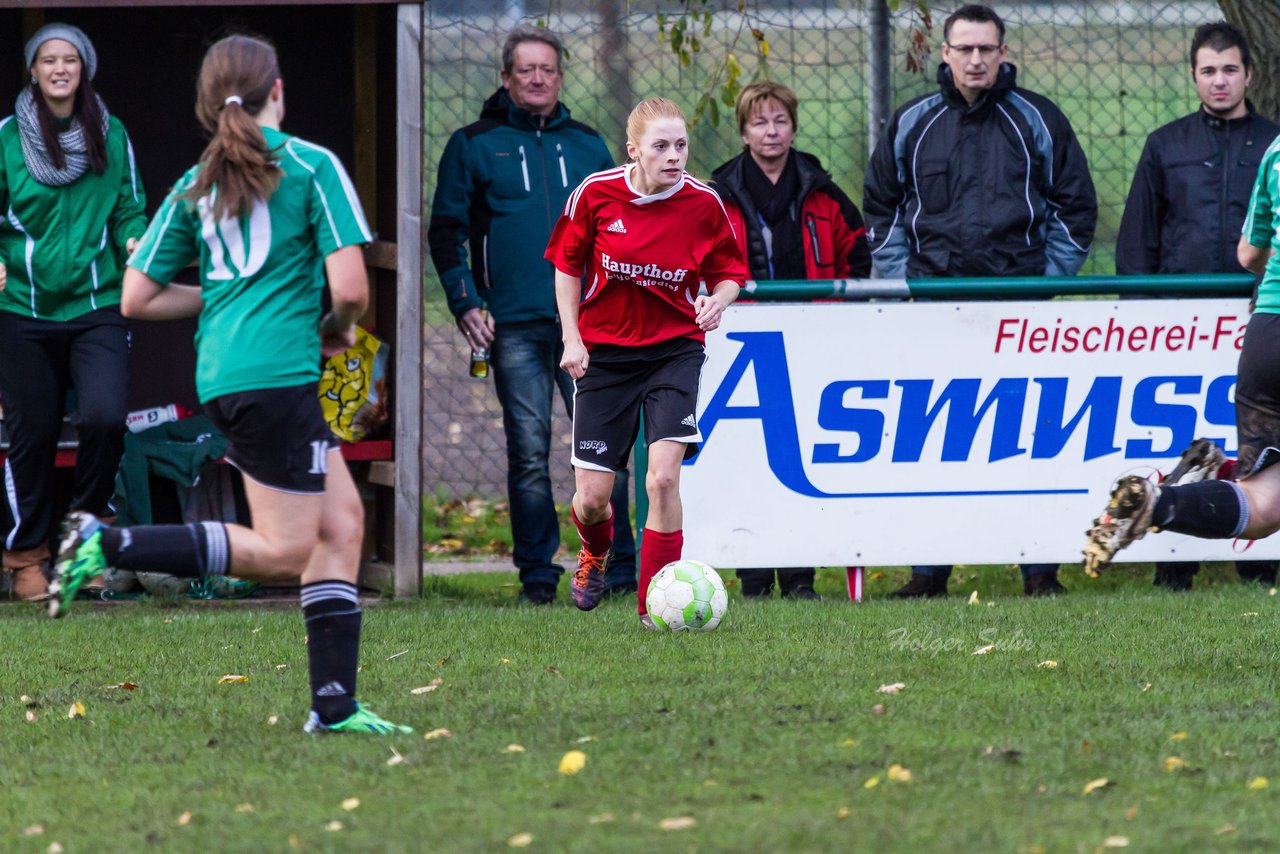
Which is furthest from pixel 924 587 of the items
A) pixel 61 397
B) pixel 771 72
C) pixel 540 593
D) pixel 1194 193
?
pixel 61 397

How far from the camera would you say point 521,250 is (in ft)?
25.5

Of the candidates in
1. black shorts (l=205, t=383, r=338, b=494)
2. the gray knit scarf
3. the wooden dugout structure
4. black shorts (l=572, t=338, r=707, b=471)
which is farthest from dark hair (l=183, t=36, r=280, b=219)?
the wooden dugout structure

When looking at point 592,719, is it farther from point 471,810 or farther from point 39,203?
point 39,203

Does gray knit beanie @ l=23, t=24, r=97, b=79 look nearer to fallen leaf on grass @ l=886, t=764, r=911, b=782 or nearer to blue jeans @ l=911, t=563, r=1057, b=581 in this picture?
blue jeans @ l=911, t=563, r=1057, b=581

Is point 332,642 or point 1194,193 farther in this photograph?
point 1194,193

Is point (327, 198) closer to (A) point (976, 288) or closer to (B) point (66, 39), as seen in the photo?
(B) point (66, 39)

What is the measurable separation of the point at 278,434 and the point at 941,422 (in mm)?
3891

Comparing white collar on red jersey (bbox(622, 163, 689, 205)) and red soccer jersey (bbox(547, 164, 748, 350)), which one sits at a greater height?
white collar on red jersey (bbox(622, 163, 689, 205))

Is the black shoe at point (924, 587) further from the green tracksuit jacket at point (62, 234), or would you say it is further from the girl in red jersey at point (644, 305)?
the green tracksuit jacket at point (62, 234)

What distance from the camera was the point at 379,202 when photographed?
28.8 ft

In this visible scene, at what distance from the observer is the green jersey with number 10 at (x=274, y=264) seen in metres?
4.41

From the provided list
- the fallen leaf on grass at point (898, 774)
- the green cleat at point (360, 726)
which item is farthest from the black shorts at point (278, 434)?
the fallen leaf on grass at point (898, 774)

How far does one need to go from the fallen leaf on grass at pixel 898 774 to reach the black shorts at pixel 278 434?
155 centimetres

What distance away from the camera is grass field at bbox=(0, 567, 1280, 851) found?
3.71 meters
